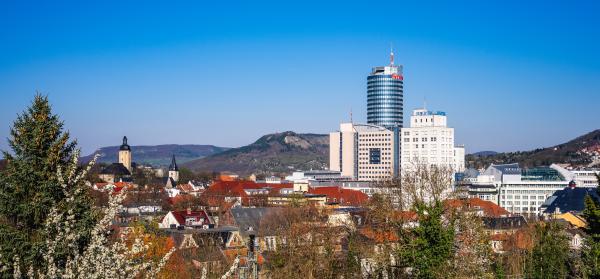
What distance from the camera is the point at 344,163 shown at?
164000 millimetres

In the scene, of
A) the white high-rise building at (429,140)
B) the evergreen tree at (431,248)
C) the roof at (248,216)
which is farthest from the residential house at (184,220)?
the white high-rise building at (429,140)

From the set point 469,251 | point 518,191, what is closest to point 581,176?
point 518,191

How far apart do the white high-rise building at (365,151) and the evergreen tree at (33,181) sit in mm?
130429

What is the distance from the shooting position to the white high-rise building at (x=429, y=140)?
131000mm

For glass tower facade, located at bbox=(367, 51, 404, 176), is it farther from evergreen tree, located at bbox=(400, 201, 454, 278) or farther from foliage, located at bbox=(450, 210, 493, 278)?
evergreen tree, located at bbox=(400, 201, 454, 278)

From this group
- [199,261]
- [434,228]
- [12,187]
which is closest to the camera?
[12,187]

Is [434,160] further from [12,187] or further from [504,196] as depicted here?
[12,187]

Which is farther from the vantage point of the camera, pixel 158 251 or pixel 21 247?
pixel 158 251

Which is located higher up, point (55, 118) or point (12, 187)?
point (55, 118)

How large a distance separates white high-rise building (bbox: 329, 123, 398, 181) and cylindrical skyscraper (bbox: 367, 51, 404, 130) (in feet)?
45.4

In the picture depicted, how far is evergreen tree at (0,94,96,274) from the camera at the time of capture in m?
14.7

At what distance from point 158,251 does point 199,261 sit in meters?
5.62

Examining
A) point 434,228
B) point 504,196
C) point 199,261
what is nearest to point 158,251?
point 199,261

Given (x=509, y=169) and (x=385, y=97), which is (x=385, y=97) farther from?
(x=509, y=169)
